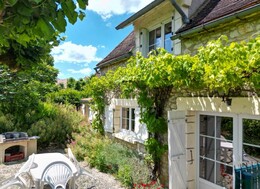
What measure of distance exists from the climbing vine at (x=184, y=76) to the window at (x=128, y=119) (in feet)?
3.13

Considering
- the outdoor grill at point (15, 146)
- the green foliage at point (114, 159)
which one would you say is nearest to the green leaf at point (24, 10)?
the green foliage at point (114, 159)

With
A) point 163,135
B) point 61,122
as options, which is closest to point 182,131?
point 163,135

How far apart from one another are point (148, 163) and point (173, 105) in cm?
209

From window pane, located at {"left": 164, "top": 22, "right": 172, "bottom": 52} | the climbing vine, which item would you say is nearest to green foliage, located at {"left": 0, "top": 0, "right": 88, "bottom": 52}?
the climbing vine

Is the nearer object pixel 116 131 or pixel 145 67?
pixel 145 67

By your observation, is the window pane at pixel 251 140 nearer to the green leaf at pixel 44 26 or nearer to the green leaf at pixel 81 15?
the green leaf at pixel 81 15

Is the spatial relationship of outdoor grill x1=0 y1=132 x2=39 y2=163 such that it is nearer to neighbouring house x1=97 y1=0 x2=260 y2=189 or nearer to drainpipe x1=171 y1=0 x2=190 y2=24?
neighbouring house x1=97 y1=0 x2=260 y2=189

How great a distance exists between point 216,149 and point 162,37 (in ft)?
13.2

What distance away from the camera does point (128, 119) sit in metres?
9.43

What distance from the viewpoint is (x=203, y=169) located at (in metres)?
6.02

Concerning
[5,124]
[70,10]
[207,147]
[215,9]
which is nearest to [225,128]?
[207,147]

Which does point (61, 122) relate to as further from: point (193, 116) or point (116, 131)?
point (193, 116)

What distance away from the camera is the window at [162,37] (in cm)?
723

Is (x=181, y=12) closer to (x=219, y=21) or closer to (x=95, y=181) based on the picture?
(x=219, y=21)
